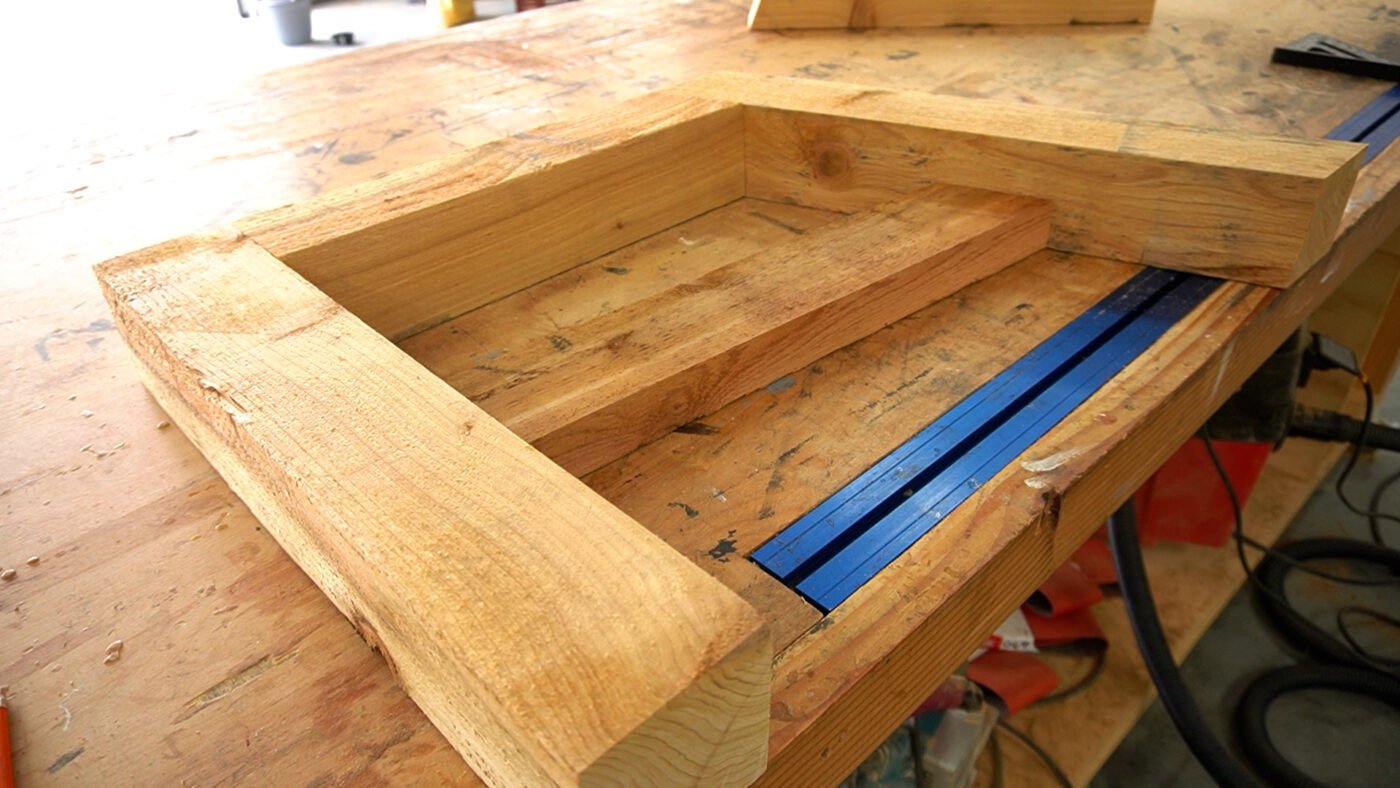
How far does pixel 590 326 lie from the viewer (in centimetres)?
90

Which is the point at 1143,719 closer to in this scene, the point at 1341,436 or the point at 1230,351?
the point at 1341,436

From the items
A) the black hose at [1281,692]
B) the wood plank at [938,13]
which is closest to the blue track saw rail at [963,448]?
the wood plank at [938,13]

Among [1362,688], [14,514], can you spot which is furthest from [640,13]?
[1362,688]

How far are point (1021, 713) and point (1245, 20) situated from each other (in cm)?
147

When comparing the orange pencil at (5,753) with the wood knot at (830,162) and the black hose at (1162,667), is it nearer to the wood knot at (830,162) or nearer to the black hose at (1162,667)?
the wood knot at (830,162)

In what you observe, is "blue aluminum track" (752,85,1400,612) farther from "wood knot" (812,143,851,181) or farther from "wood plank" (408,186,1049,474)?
"wood knot" (812,143,851,181)

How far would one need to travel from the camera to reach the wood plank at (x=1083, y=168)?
964 millimetres

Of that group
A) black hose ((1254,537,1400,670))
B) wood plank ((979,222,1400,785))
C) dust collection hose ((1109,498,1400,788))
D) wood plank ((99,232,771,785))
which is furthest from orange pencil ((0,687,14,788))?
black hose ((1254,537,1400,670))

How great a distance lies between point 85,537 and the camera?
0.72 meters

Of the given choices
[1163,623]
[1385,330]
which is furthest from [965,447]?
[1385,330]

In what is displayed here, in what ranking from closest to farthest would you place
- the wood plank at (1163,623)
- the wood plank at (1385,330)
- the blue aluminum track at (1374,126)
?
the blue aluminum track at (1374,126), the wood plank at (1163,623), the wood plank at (1385,330)

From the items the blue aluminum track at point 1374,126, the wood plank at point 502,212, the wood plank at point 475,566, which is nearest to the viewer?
the wood plank at point 475,566

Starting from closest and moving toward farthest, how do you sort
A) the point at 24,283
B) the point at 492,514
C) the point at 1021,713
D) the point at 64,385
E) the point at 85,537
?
the point at 492,514, the point at 85,537, the point at 64,385, the point at 24,283, the point at 1021,713

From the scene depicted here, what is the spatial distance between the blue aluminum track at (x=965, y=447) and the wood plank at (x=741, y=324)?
14 cm
